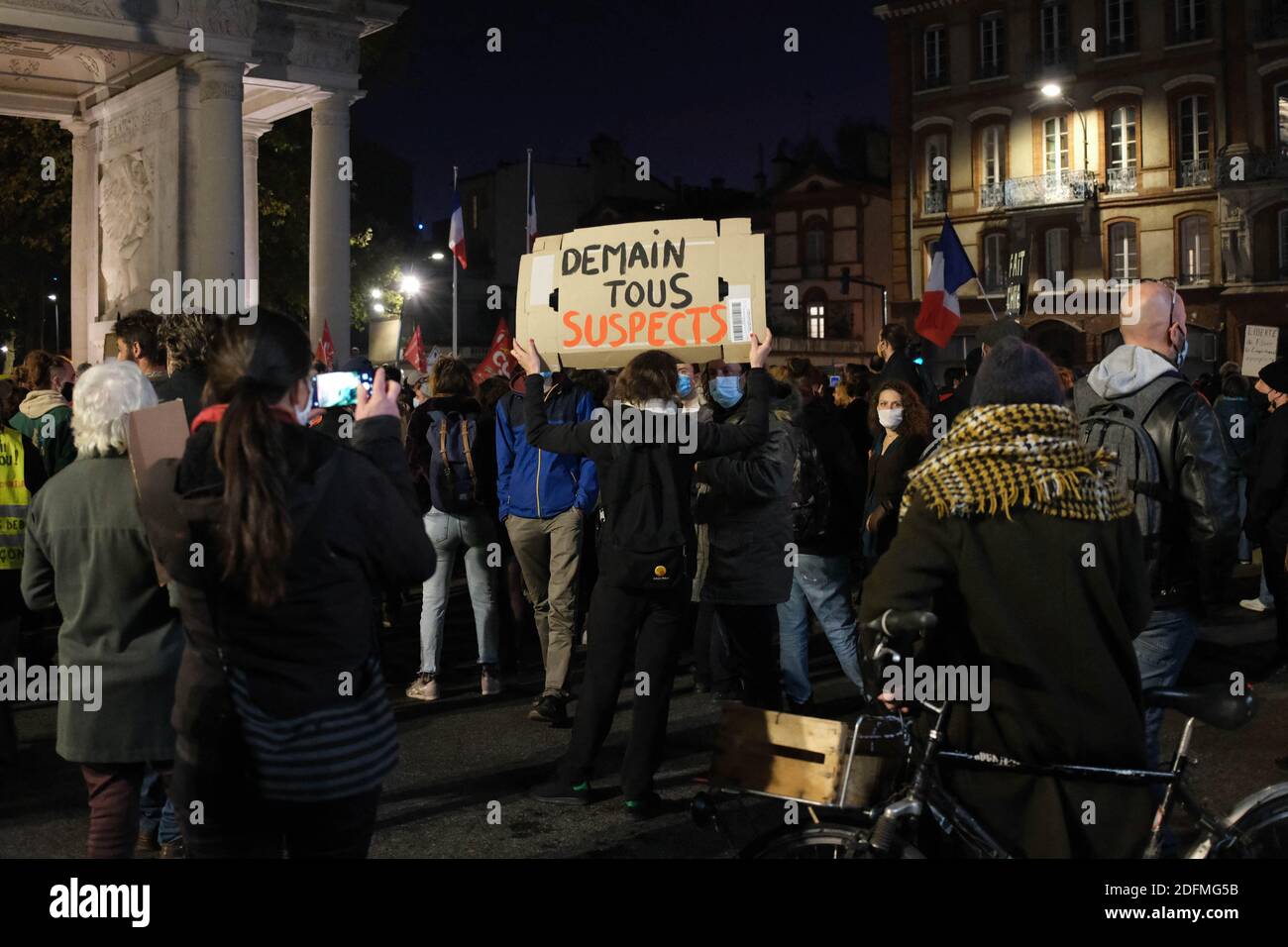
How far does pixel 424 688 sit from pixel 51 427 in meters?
3.27

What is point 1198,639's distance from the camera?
10766 millimetres

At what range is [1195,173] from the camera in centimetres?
4178

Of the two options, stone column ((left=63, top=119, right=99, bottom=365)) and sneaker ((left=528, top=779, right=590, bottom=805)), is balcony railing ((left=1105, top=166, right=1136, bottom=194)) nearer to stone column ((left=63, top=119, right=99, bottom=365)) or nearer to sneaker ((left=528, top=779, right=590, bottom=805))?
stone column ((left=63, top=119, right=99, bottom=365))

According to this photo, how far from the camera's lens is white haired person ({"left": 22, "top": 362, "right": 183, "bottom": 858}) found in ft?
15.4

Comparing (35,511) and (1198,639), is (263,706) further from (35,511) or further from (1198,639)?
(1198,639)

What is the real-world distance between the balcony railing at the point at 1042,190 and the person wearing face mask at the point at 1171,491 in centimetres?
4127

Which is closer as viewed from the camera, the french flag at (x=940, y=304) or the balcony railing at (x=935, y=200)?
the french flag at (x=940, y=304)

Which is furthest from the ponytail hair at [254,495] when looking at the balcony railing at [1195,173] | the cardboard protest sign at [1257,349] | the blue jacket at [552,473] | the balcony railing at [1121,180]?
the balcony railing at [1121,180]

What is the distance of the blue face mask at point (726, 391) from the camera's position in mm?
7988

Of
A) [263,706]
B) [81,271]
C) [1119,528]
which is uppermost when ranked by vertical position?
[81,271]

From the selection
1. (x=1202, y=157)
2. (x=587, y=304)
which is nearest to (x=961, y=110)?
(x=1202, y=157)

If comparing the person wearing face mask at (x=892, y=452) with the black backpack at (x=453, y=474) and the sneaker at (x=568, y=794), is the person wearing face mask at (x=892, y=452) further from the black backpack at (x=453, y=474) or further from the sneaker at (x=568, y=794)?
the sneaker at (x=568, y=794)

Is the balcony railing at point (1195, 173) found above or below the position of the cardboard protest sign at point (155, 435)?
above
